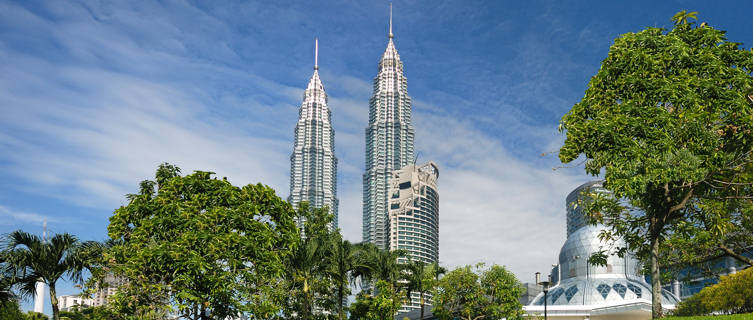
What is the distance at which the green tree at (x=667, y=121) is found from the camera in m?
21.6

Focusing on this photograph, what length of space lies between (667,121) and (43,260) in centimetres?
2725

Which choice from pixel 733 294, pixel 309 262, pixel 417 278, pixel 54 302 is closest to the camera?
pixel 54 302

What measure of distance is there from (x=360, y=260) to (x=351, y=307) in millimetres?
10115

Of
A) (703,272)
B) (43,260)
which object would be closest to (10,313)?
(43,260)

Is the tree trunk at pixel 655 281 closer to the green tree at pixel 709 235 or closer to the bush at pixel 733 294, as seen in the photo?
the green tree at pixel 709 235

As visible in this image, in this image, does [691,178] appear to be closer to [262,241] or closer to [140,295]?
[262,241]

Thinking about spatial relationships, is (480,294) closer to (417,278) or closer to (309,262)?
(417,278)

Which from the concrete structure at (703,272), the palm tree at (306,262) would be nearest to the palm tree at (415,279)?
the palm tree at (306,262)

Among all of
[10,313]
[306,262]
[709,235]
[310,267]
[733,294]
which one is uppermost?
[709,235]

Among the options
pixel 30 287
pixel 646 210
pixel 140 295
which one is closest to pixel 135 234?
pixel 140 295

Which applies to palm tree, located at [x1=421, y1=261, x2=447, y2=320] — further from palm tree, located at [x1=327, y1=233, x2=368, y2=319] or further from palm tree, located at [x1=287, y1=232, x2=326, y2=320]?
palm tree, located at [x1=287, y1=232, x2=326, y2=320]

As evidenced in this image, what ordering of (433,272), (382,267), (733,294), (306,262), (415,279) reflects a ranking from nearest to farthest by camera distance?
(306,262) < (733,294) < (382,267) < (415,279) < (433,272)

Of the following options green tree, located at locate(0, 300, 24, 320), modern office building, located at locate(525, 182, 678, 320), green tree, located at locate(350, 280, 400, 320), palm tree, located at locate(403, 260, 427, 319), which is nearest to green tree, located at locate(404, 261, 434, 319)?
palm tree, located at locate(403, 260, 427, 319)

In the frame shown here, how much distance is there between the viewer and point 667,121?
21719 millimetres
